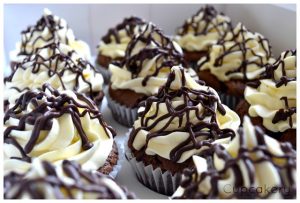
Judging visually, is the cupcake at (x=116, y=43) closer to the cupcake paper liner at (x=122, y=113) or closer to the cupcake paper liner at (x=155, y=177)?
the cupcake paper liner at (x=122, y=113)

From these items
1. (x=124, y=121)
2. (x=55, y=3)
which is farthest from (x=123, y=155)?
(x=55, y=3)

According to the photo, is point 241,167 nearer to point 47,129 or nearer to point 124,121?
point 47,129

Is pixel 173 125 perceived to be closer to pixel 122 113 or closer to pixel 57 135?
pixel 57 135

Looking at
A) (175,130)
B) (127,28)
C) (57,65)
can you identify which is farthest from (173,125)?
(127,28)

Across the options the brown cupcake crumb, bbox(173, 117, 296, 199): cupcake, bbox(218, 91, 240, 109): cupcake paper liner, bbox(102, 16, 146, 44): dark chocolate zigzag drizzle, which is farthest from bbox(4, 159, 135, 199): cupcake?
bbox(102, 16, 146, 44): dark chocolate zigzag drizzle

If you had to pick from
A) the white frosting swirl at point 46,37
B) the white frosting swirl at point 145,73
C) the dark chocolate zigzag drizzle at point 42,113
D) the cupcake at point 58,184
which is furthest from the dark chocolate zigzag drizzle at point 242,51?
the cupcake at point 58,184
